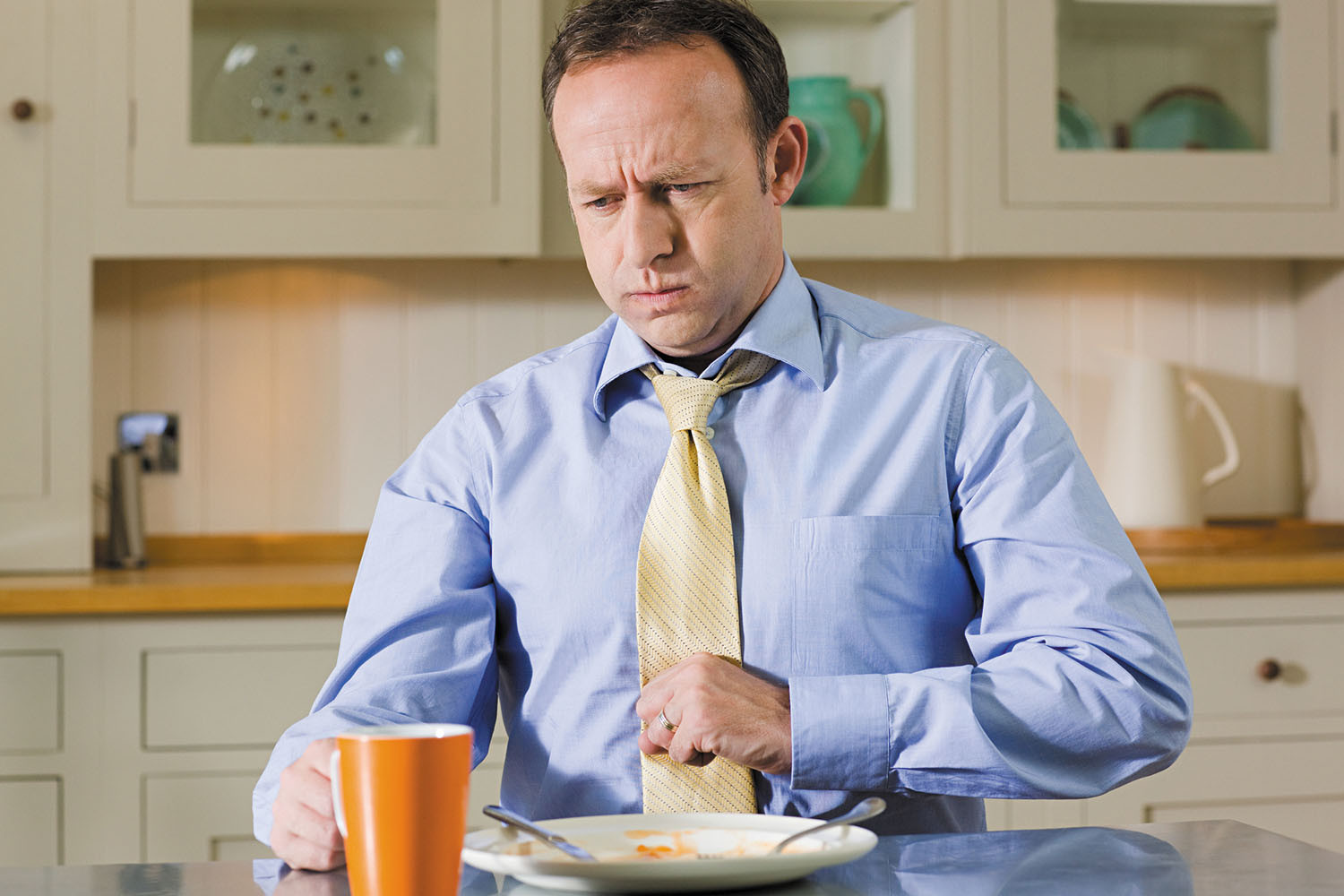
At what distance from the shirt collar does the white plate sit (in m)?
0.46

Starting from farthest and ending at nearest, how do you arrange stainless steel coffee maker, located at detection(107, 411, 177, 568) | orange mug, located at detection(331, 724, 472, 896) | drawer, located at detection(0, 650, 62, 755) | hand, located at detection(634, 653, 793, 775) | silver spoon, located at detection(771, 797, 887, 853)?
stainless steel coffee maker, located at detection(107, 411, 177, 568)
drawer, located at detection(0, 650, 62, 755)
hand, located at detection(634, 653, 793, 775)
silver spoon, located at detection(771, 797, 887, 853)
orange mug, located at detection(331, 724, 472, 896)

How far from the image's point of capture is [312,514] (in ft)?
8.20

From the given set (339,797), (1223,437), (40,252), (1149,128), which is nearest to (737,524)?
Answer: (339,797)

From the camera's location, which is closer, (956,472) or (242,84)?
(956,472)

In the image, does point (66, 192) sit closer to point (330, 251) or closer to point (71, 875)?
point (330, 251)

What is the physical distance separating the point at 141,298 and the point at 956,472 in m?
1.80

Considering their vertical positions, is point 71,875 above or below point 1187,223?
below

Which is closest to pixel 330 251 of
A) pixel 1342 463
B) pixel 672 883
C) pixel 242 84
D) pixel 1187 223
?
pixel 242 84

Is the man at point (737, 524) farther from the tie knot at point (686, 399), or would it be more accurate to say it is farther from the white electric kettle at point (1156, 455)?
the white electric kettle at point (1156, 455)

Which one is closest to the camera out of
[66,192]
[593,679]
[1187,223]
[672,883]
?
[672,883]

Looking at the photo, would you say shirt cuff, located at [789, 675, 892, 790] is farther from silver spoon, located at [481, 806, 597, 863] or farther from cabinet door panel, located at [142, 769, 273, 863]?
cabinet door panel, located at [142, 769, 273, 863]

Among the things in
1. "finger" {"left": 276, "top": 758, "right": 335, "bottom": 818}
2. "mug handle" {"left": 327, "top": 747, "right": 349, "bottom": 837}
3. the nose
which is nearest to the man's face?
the nose

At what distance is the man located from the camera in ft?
3.23

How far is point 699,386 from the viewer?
1.14m
